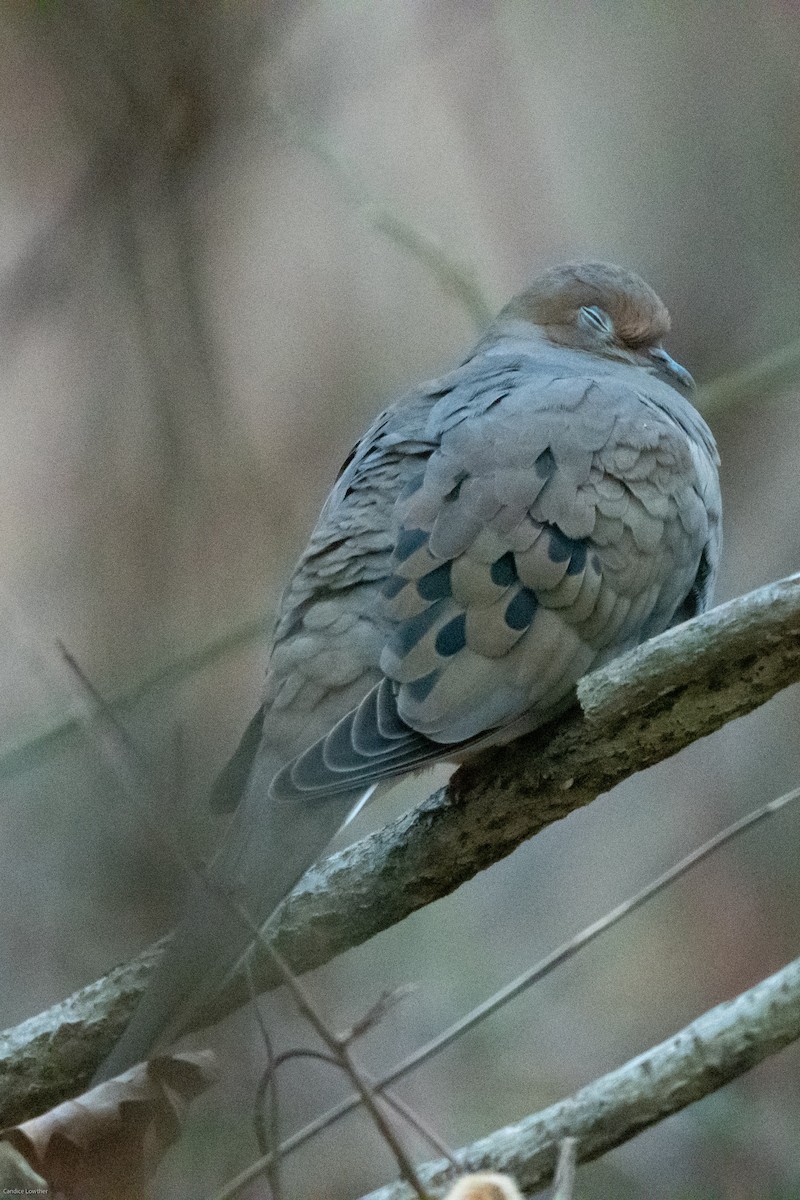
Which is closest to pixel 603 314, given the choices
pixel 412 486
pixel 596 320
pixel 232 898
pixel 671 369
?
pixel 596 320

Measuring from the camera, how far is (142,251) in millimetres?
1504

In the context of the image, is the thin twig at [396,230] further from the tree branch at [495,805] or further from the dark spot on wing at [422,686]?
the tree branch at [495,805]

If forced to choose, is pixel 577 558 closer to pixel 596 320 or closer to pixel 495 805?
pixel 495 805

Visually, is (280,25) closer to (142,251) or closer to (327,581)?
(142,251)

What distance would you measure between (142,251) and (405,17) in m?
3.01

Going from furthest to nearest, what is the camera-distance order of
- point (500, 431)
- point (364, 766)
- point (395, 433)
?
point (395, 433)
point (500, 431)
point (364, 766)

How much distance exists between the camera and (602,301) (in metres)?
3.44

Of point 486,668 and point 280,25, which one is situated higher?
point 280,25

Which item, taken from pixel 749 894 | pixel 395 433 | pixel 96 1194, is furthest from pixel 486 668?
pixel 749 894

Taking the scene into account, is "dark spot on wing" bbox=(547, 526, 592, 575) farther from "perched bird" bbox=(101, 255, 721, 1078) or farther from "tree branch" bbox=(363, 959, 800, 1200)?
"tree branch" bbox=(363, 959, 800, 1200)

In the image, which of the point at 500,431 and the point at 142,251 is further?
the point at 500,431

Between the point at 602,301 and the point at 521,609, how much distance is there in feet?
4.24

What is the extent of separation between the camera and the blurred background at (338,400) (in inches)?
61.5

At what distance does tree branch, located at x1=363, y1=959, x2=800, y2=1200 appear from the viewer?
1553mm
